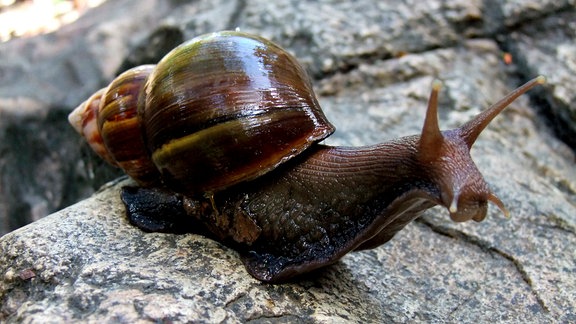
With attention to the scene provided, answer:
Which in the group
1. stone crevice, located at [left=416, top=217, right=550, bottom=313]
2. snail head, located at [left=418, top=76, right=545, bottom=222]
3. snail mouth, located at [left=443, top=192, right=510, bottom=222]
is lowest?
stone crevice, located at [left=416, top=217, right=550, bottom=313]

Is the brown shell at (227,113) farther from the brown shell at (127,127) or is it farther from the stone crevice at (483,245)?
the stone crevice at (483,245)

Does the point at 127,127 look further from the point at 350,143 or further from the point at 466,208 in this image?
the point at 466,208

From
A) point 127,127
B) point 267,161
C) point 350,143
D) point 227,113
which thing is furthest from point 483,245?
point 127,127

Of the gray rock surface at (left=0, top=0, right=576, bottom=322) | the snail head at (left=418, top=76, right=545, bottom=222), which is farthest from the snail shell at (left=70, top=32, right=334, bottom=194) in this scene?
the snail head at (left=418, top=76, right=545, bottom=222)

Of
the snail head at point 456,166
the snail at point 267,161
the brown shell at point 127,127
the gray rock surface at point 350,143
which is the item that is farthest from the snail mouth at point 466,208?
the brown shell at point 127,127

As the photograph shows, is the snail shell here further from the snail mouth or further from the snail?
the snail mouth

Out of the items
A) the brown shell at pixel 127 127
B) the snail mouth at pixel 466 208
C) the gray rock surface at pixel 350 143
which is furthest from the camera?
the brown shell at pixel 127 127

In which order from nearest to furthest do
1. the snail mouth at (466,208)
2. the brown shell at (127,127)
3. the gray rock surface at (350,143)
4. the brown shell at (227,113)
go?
1. the snail mouth at (466,208)
2. the gray rock surface at (350,143)
3. the brown shell at (227,113)
4. the brown shell at (127,127)

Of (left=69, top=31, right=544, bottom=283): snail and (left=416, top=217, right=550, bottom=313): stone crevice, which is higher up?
(left=69, top=31, right=544, bottom=283): snail
